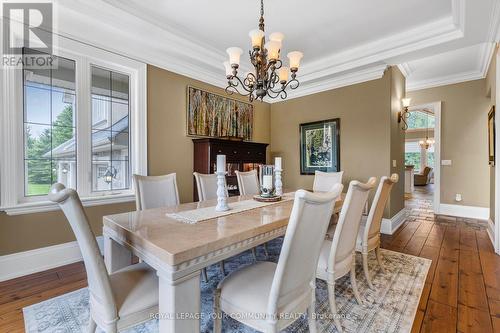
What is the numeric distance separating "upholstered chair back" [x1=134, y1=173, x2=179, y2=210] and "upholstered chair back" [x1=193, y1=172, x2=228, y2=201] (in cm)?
28

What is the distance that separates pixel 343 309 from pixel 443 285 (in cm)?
110

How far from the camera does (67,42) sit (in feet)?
8.10

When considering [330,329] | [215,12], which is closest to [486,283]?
[330,329]

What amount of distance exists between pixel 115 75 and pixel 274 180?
2454 mm

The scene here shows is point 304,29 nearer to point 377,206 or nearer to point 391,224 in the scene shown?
point 377,206

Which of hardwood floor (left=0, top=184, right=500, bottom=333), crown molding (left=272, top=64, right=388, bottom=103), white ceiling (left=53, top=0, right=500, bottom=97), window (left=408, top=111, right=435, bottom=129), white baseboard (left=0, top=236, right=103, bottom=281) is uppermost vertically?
window (left=408, top=111, right=435, bottom=129)

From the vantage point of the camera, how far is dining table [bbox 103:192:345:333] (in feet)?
3.13

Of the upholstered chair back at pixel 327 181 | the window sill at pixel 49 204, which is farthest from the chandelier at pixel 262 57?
the window sill at pixel 49 204

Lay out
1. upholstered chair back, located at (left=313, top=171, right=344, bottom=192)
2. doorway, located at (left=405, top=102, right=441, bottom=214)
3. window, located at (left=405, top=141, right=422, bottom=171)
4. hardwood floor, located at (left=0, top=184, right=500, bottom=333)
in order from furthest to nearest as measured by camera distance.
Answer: window, located at (left=405, top=141, right=422, bottom=171) → doorway, located at (left=405, top=102, right=441, bottom=214) → upholstered chair back, located at (left=313, top=171, right=344, bottom=192) → hardwood floor, located at (left=0, top=184, right=500, bottom=333)

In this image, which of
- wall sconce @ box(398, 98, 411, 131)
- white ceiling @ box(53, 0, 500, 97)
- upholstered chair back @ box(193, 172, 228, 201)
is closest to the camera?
white ceiling @ box(53, 0, 500, 97)

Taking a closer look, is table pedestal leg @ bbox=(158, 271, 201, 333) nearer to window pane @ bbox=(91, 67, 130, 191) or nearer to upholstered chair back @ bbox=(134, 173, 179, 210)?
upholstered chair back @ bbox=(134, 173, 179, 210)

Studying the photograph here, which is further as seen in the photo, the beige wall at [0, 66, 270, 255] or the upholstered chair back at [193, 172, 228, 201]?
the upholstered chair back at [193, 172, 228, 201]

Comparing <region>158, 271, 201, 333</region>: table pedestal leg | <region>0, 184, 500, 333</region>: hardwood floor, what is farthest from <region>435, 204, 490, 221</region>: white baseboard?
<region>158, 271, 201, 333</region>: table pedestal leg

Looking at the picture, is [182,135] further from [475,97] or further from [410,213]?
[475,97]
